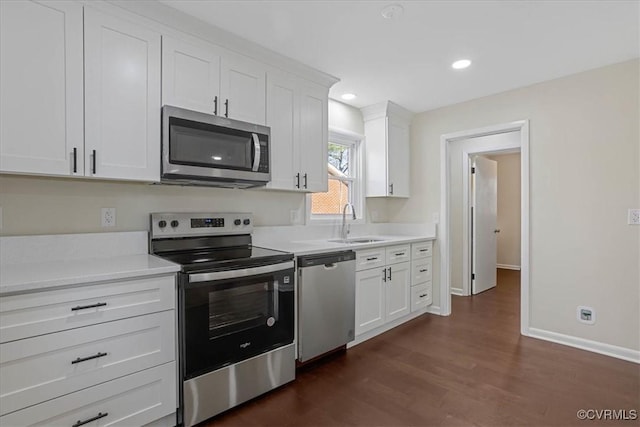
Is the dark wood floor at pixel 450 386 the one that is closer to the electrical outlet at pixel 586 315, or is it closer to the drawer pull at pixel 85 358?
the electrical outlet at pixel 586 315

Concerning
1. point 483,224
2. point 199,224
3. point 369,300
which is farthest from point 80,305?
point 483,224

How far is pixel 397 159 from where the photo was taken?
398 cm

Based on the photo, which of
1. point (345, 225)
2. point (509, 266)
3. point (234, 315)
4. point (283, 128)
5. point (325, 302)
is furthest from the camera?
point (509, 266)

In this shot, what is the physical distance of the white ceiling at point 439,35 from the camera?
2.04 meters

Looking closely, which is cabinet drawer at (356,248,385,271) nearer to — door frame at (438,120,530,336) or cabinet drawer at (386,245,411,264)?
cabinet drawer at (386,245,411,264)

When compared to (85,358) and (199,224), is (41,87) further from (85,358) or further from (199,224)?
(85,358)

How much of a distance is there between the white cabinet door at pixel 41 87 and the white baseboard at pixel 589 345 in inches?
153

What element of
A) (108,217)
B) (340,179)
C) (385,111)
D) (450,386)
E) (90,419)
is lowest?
(450,386)

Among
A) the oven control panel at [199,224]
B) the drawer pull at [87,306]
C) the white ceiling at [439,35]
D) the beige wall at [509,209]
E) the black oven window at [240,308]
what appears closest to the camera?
the drawer pull at [87,306]

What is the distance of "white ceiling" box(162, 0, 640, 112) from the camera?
2037 millimetres

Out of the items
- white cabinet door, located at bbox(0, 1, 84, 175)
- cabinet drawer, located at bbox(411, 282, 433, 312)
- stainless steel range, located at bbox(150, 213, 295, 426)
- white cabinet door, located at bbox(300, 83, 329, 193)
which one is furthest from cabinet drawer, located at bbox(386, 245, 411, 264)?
white cabinet door, located at bbox(0, 1, 84, 175)

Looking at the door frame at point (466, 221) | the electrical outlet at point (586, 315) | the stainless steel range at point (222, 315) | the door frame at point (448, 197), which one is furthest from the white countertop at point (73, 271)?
the door frame at point (466, 221)

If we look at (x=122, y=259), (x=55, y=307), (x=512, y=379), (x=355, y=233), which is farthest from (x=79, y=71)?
(x=512, y=379)

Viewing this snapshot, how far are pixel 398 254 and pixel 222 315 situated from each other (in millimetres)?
1976
